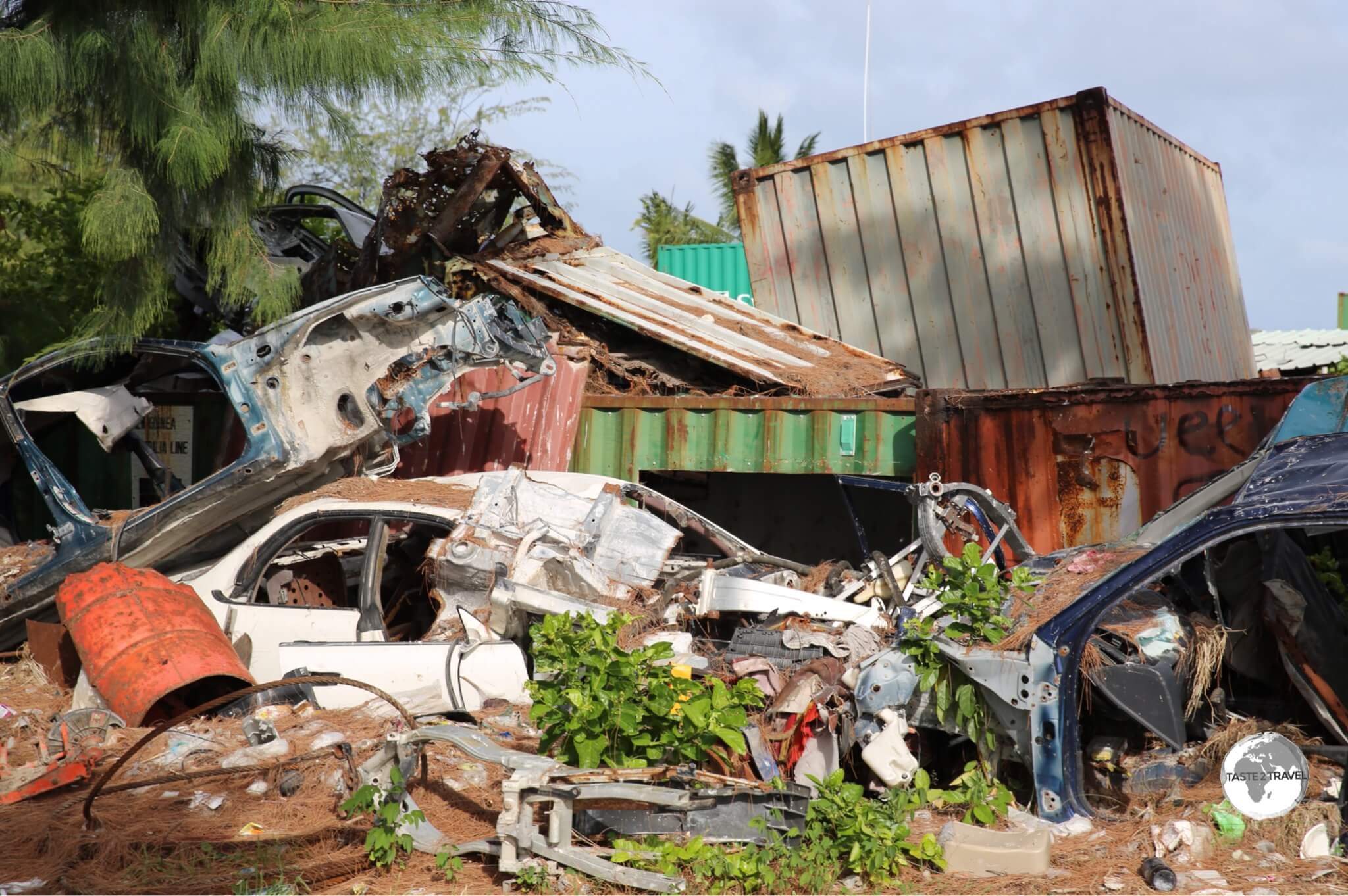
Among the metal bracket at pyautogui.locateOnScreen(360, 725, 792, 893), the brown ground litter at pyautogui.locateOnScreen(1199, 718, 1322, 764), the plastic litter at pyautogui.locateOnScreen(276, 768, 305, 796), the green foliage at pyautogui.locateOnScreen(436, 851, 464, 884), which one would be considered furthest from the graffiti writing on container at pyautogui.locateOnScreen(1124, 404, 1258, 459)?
the plastic litter at pyautogui.locateOnScreen(276, 768, 305, 796)

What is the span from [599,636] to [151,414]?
6.13 m

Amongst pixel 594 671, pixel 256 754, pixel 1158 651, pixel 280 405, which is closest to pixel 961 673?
pixel 1158 651

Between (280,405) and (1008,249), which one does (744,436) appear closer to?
(1008,249)

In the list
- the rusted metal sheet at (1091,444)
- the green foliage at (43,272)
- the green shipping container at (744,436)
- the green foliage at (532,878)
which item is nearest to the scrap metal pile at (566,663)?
the green foliage at (532,878)

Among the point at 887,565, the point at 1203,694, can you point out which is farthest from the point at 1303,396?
the point at 887,565

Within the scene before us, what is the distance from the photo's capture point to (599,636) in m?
4.07

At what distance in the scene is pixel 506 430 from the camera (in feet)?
27.3

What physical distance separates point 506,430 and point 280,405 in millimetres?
2036

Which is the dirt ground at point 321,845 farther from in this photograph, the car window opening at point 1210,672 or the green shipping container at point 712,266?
the green shipping container at point 712,266

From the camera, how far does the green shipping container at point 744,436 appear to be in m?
7.48

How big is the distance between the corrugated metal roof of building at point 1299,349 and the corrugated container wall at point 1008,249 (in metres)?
8.25

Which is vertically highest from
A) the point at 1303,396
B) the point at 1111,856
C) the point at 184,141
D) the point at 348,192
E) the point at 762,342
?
the point at 348,192

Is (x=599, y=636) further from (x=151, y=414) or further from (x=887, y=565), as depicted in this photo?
(x=151, y=414)

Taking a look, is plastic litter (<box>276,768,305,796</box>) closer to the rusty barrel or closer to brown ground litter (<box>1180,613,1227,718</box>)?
the rusty barrel
